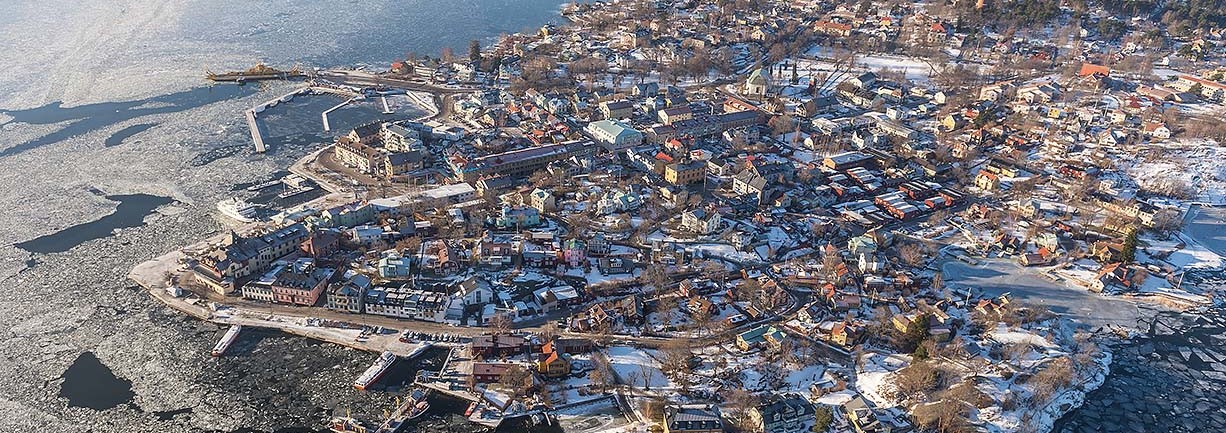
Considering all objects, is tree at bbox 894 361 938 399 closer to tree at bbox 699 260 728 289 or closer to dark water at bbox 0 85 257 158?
tree at bbox 699 260 728 289

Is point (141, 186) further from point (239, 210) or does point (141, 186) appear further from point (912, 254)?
point (912, 254)

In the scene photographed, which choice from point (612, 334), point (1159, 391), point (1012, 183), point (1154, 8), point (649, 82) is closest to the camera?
point (1159, 391)

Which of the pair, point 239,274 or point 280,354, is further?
point 239,274

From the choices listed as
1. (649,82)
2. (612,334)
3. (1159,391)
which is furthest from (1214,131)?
(612,334)

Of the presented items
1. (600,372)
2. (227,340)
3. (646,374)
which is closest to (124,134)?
(227,340)

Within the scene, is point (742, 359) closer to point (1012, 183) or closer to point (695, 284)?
point (695, 284)
